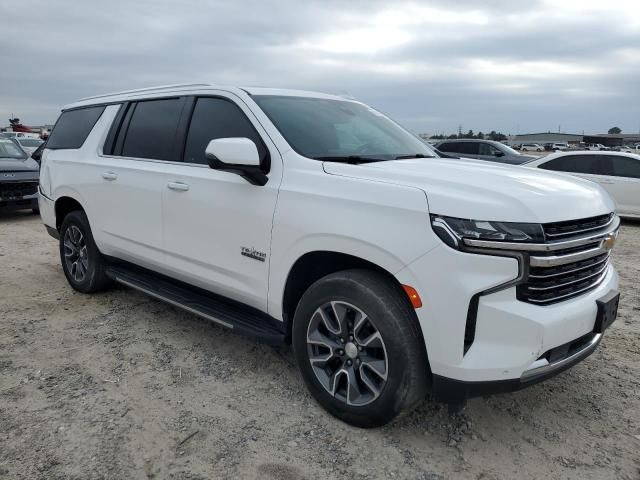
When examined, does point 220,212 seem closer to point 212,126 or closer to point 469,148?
point 212,126

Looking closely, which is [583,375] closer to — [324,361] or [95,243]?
[324,361]

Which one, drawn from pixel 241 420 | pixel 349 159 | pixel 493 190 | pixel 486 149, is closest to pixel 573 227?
pixel 493 190

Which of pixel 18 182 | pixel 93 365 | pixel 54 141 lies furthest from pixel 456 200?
pixel 18 182

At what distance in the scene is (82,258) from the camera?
5148mm

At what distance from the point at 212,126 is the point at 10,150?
962 cm

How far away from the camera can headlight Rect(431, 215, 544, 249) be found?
7.68 ft

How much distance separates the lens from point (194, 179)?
143 inches

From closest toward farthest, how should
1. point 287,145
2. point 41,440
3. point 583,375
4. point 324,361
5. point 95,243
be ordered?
point 41,440, point 324,361, point 287,145, point 583,375, point 95,243

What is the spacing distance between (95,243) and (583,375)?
4.14 m

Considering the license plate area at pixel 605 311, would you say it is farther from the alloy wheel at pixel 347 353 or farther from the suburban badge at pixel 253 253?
the suburban badge at pixel 253 253

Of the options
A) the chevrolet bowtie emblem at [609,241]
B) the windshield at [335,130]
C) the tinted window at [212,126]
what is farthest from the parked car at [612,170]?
the tinted window at [212,126]

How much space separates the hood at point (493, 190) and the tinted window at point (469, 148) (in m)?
12.7

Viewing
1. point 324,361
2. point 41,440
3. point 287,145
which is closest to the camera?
point 41,440

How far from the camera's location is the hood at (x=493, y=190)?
239cm
